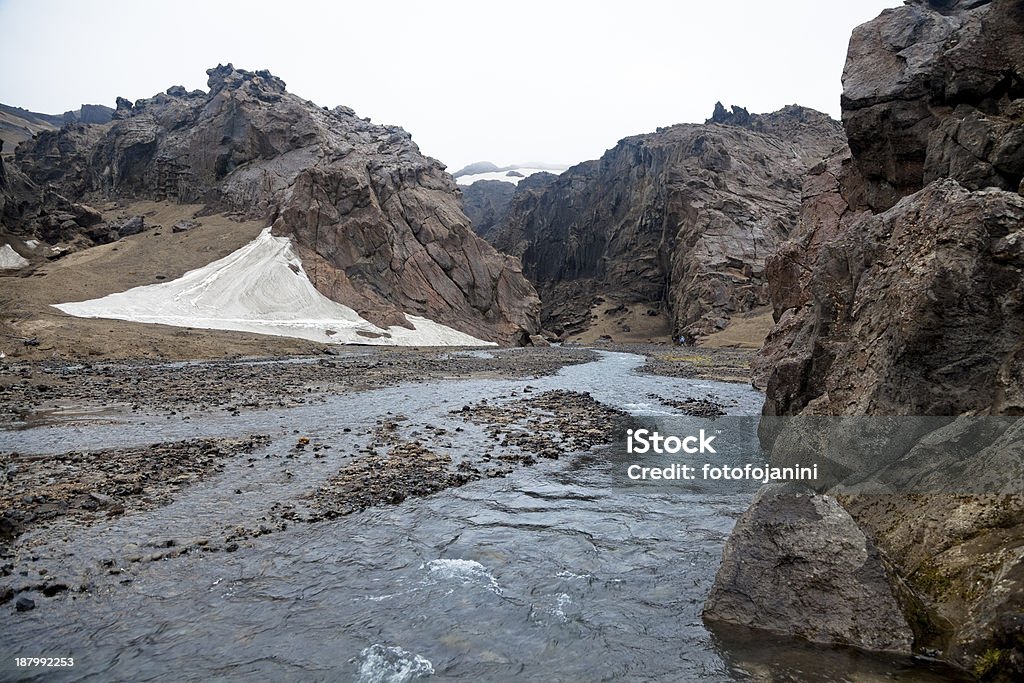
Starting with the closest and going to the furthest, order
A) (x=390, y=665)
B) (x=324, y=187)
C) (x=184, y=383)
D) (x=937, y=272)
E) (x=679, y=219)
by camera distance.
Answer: (x=390, y=665) < (x=937, y=272) < (x=184, y=383) < (x=324, y=187) < (x=679, y=219)

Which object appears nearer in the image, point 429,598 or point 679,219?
point 429,598

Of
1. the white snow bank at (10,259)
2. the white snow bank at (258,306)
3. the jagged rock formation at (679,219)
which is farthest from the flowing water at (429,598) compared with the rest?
the jagged rock formation at (679,219)

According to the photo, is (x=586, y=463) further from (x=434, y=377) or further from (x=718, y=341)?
(x=718, y=341)

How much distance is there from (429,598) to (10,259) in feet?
255

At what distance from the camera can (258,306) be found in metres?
65.9

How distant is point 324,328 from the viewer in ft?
212

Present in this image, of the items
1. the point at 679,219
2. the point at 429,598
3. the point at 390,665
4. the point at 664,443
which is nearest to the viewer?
the point at 390,665

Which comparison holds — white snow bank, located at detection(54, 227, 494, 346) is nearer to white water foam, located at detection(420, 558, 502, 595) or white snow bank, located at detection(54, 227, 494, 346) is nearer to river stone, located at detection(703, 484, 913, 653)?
white water foam, located at detection(420, 558, 502, 595)

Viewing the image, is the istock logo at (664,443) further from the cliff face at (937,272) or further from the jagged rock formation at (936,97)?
the jagged rock formation at (936,97)

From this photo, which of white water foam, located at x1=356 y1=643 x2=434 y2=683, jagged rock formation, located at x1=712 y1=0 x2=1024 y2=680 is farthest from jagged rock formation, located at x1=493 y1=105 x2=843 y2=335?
white water foam, located at x1=356 y1=643 x2=434 y2=683

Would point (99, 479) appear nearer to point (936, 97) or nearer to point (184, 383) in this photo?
point (184, 383)

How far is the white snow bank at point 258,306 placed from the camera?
55844mm

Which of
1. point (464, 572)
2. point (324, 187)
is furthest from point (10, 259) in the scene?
point (464, 572)

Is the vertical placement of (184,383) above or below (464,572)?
below
